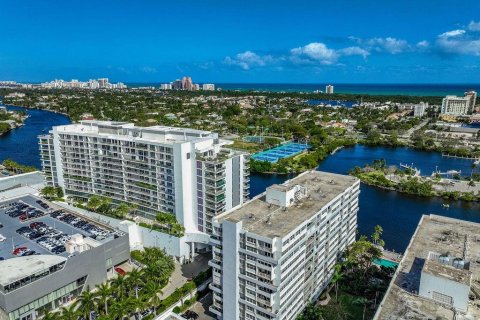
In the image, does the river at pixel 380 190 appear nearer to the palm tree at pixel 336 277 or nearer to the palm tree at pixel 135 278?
the palm tree at pixel 336 277

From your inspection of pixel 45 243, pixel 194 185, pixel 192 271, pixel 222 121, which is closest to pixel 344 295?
pixel 192 271

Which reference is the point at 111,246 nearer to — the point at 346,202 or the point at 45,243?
the point at 45,243

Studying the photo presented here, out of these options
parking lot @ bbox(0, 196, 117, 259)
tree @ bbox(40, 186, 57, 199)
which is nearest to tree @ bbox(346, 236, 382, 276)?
parking lot @ bbox(0, 196, 117, 259)

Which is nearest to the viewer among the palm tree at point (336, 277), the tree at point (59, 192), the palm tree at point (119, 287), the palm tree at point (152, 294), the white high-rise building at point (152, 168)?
the palm tree at point (152, 294)

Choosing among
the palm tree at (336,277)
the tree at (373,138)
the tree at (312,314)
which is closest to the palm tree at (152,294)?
the tree at (312,314)

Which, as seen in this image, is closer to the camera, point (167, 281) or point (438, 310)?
point (438, 310)

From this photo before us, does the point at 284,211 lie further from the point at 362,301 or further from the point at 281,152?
the point at 281,152
